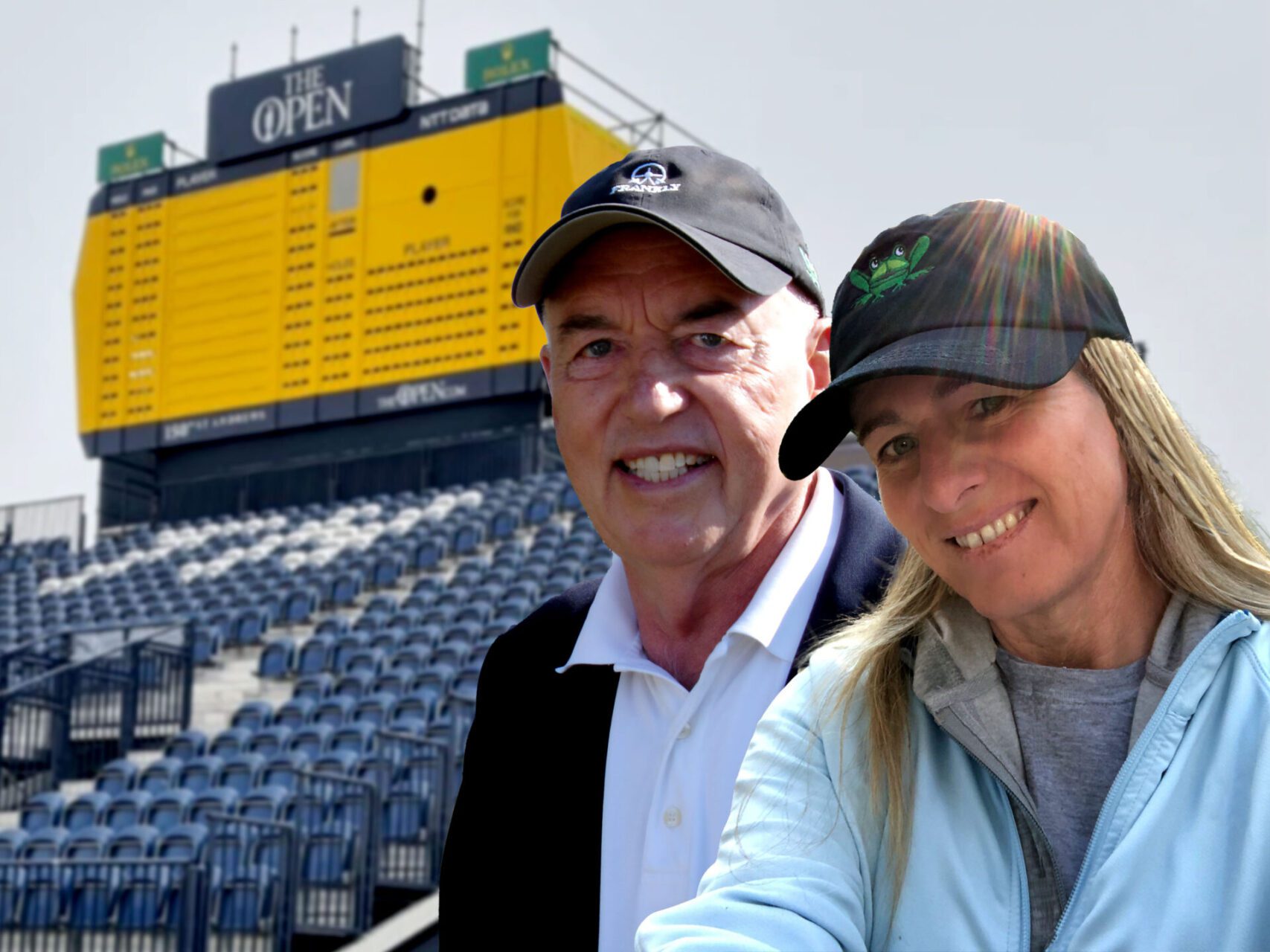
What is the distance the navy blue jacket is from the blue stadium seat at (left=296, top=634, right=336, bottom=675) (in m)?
10.2

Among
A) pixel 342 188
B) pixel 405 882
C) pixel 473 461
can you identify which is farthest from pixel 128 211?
pixel 405 882

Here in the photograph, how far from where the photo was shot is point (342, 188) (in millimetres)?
19047

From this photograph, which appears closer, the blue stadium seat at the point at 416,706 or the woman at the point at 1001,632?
the woman at the point at 1001,632

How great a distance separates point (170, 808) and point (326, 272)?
1121 cm

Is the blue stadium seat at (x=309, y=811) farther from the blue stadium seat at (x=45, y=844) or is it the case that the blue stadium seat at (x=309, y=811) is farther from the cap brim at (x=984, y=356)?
the cap brim at (x=984, y=356)

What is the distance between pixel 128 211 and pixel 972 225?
21084 millimetres

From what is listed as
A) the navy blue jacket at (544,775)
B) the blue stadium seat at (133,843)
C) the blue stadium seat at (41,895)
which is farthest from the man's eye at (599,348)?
the blue stadium seat at (133,843)

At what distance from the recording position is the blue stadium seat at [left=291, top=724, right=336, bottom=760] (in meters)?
9.21

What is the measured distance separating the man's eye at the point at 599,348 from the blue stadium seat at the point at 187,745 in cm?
885

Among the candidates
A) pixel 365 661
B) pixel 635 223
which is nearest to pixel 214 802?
pixel 365 661

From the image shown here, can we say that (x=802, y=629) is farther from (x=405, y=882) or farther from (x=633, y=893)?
(x=405, y=882)

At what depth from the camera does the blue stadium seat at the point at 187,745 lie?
1030cm

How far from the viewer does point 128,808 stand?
904 cm

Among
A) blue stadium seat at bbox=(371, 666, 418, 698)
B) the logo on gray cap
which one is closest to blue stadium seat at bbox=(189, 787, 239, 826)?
blue stadium seat at bbox=(371, 666, 418, 698)
